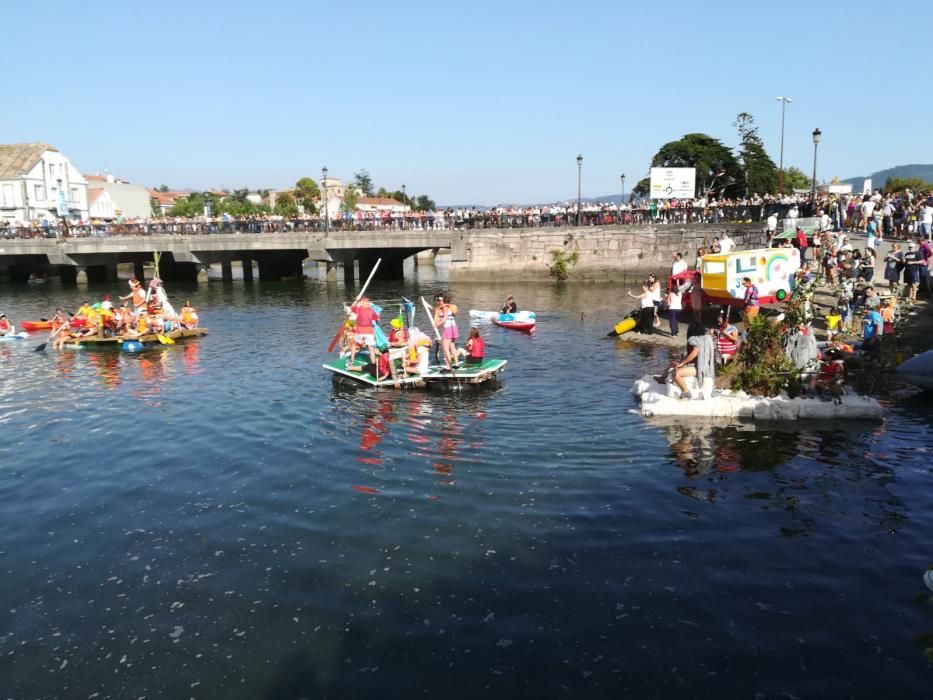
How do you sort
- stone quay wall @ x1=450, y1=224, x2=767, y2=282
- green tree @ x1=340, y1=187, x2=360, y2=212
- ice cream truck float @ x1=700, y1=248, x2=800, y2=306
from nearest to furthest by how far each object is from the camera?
ice cream truck float @ x1=700, y1=248, x2=800, y2=306, stone quay wall @ x1=450, y1=224, x2=767, y2=282, green tree @ x1=340, y1=187, x2=360, y2=212

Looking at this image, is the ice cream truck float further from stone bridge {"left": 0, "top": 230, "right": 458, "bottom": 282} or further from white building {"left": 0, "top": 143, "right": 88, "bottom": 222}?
white building {"left": 0, "top": 143, "right": 88, "bottom": 222}

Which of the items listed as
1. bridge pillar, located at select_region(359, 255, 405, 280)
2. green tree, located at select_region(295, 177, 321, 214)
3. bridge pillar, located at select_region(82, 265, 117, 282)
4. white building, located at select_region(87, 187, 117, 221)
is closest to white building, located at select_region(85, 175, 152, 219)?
white building, located at select_region(87, 187, 117, 221)

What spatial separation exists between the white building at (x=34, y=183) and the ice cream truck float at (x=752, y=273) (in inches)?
2652

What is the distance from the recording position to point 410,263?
241 ft

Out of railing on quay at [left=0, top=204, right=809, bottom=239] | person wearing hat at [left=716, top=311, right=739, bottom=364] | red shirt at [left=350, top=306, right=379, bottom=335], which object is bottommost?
person wearing hat at [left=716, top=311, right=739, bottom=364]

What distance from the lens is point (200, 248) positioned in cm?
4728

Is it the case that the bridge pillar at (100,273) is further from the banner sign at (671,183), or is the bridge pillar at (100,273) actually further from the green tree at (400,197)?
the green tree at (400,197)

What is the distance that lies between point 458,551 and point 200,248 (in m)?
42.9

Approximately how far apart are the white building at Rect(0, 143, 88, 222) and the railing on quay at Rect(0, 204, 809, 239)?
87.3 feet

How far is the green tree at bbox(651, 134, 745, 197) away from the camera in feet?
238

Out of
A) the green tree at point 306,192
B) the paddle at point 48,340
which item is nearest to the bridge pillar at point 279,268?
the paddle at point 48,340

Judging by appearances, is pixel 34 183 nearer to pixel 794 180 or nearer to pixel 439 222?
pixel 439 222

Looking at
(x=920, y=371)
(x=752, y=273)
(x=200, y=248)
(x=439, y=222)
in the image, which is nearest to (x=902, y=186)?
(x=439, y=222)

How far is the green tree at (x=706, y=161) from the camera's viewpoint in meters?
72.6
